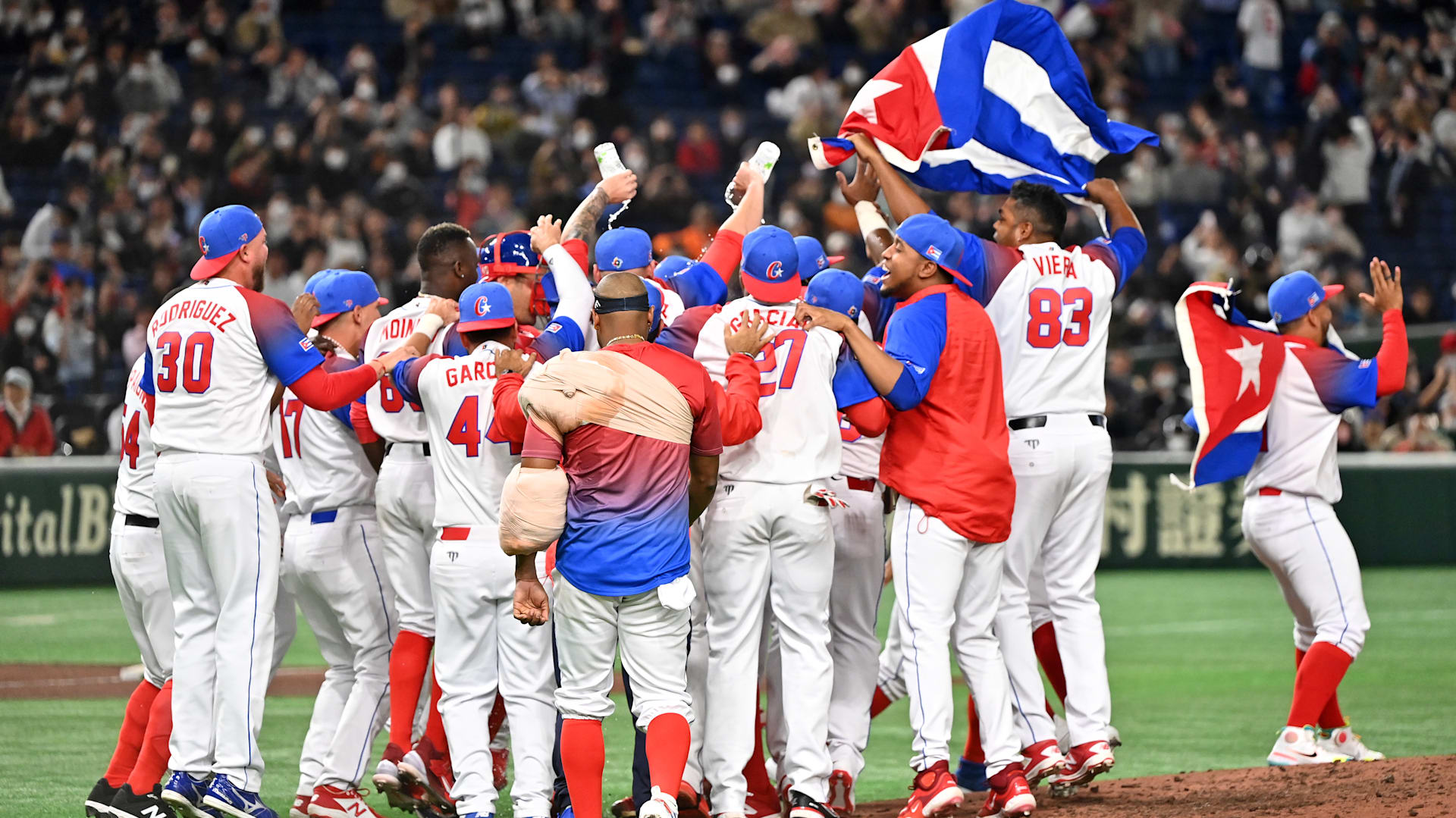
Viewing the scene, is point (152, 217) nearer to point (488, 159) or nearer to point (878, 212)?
point (488, 159)

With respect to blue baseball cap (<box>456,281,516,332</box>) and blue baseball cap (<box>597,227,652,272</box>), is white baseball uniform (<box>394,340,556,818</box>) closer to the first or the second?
blue baseball cap (<box>456,281,516,332</box>)

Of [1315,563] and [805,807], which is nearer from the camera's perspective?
[805,807]

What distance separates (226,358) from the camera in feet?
21.9

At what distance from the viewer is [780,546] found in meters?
6.65

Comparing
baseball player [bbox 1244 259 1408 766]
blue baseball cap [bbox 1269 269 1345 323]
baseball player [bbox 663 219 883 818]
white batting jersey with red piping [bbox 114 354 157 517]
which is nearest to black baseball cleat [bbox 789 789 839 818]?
baseball player [bbox 663 219 883 818]

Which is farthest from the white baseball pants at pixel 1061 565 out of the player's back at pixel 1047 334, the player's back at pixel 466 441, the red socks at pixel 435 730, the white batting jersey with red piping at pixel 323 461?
the white batting jersey with red piping at pixel 323 461

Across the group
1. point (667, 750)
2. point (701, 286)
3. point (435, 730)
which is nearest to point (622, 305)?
point (701, 286)

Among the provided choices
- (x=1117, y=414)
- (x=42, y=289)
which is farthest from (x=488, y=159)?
(x=1117, y=414)

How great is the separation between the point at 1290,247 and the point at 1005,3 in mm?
14188

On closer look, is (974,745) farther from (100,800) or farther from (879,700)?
(100,800)

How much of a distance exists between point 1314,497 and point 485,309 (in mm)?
4297

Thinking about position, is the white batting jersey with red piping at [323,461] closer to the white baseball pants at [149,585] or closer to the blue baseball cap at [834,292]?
the white baseball pants at [149,585]

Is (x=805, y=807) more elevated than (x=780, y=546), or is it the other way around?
(x=780, y=546)

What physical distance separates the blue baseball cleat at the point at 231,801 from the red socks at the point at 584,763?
1364 millimetres
